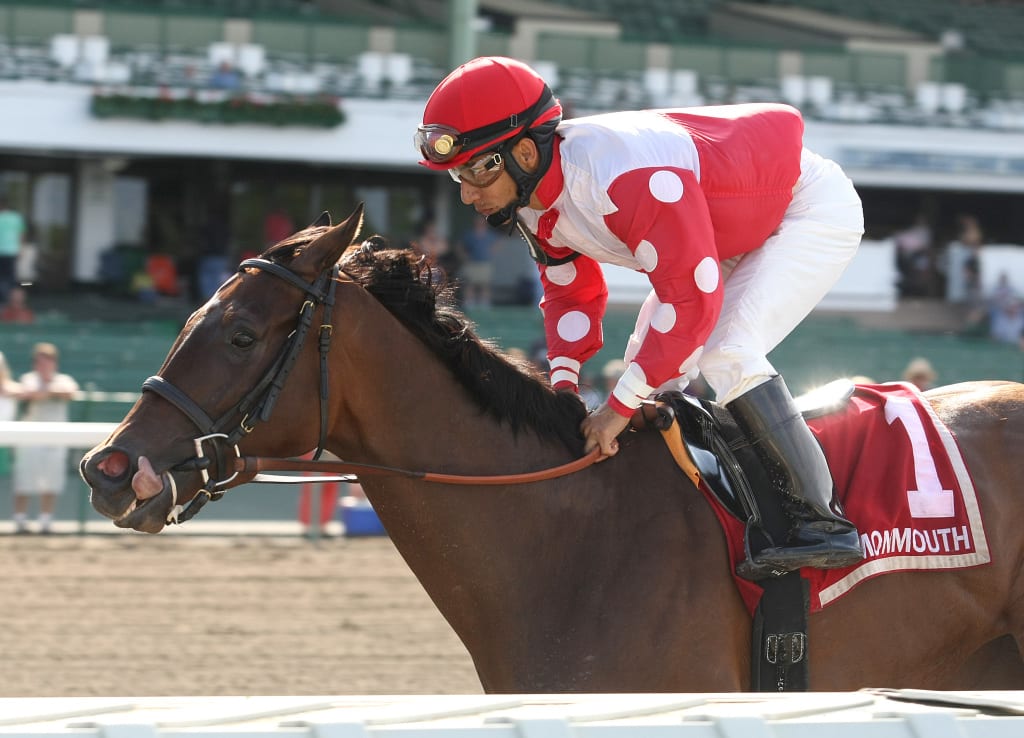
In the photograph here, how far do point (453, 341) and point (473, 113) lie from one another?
49cm

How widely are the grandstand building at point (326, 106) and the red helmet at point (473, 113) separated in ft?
34.2

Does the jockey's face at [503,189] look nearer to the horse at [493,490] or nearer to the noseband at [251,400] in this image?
the horse at [493,490]

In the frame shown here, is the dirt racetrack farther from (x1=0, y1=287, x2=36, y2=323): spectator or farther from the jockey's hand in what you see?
(x1=0, y1=287, x2=36, y2=323): spectator

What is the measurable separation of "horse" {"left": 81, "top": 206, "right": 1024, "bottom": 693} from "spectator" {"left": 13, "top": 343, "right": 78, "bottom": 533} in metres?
4.84

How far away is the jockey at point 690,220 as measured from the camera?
9.06 ft

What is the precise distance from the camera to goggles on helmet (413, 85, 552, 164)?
280 centimetres

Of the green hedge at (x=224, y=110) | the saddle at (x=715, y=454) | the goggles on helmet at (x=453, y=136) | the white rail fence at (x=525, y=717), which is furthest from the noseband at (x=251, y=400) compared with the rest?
the green hedge at (x=224, y=110)

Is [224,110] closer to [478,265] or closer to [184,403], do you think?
[478,265]

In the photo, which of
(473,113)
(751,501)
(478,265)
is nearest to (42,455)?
(473,113)

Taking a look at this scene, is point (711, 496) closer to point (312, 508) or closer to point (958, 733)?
point (958, 733)

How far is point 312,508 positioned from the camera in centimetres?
816

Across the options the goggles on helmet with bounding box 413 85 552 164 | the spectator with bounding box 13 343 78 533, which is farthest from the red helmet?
the spectator with bounding box 13 343 78 533

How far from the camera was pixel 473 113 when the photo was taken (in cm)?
280

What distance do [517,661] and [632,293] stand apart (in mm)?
11779
